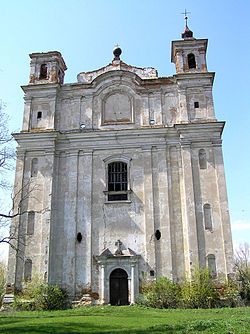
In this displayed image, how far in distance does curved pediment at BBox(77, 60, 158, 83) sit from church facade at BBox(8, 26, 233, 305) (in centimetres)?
7

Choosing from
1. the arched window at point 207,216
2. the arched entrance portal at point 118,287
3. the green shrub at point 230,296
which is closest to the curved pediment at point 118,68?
the arched window at point 207,216

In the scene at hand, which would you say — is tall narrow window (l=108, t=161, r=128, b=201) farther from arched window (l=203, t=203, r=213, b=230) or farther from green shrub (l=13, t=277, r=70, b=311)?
green shrub (l=13, t=277, r=70, b=311)

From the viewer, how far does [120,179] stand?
21.2m

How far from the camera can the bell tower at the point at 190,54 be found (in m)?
23.4

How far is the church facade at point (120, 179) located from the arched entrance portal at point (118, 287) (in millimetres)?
48

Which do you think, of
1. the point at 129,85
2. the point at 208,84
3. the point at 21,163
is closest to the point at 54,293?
the point at 21,163

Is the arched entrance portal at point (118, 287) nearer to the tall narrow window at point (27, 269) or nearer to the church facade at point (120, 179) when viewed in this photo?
the church facade at point (120, 179)

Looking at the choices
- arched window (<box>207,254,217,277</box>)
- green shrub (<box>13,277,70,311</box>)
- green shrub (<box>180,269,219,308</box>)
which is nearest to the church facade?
arched window (<box>207,254,217,277</box>)

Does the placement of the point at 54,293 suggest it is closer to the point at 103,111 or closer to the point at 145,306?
the point at 145,306

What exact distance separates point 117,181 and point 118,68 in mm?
7270

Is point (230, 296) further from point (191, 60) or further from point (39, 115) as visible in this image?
point (39, 115)

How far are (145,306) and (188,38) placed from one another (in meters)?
15.9

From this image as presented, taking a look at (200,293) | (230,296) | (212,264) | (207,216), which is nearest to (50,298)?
(200,293)

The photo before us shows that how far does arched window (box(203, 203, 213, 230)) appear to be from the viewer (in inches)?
764
